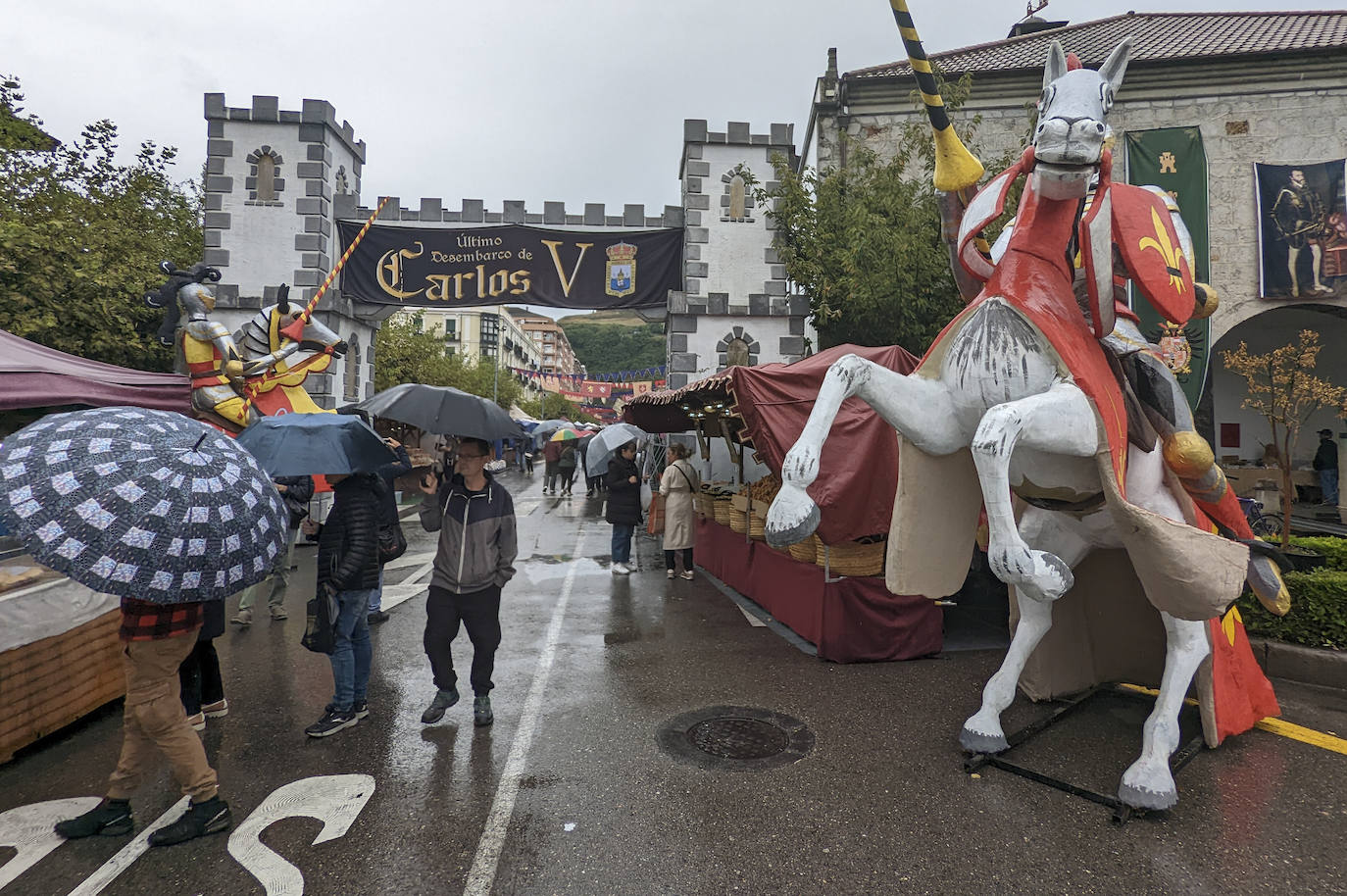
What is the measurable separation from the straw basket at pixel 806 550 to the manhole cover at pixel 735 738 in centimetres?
184

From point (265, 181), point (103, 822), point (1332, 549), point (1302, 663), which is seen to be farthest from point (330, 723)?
point (265, 181)

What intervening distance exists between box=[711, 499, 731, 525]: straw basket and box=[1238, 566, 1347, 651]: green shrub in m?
5.41

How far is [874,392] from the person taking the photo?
3.47m

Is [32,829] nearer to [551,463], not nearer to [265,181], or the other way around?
[265,181]

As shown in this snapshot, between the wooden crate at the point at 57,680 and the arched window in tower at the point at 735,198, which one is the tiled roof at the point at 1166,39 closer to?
the arched window in tower at the point at 735,198

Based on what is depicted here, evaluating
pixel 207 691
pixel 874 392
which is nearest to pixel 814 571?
pixel 874 392

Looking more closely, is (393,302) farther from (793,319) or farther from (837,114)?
(837,114)

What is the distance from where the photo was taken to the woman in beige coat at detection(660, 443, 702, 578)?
30.8 feet

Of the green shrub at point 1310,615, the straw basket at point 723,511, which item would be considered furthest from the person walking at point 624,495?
the green shrub at point 1310,615

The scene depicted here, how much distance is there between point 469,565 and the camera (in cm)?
455

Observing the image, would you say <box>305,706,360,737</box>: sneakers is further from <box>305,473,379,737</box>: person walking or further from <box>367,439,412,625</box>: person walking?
<box>367,439,412,625</box>: person walking

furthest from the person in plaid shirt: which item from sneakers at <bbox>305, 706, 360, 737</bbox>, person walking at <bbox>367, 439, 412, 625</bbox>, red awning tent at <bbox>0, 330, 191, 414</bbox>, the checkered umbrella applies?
red awning tent at <bbox>0, 330, 191, 414</bbox>

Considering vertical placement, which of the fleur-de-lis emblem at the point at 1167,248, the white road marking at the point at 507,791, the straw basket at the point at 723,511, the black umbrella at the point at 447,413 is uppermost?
the fleur-de-lis emblem at the point at 1167,248

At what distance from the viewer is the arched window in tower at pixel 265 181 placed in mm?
12570
